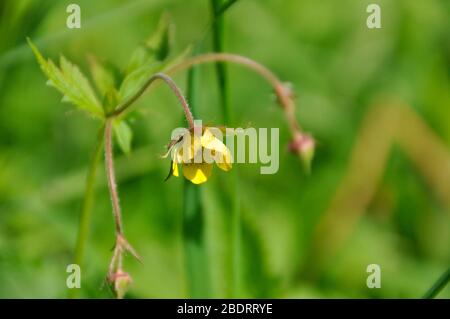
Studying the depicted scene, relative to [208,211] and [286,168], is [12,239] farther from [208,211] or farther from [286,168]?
[286,168]

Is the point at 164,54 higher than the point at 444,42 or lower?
lower

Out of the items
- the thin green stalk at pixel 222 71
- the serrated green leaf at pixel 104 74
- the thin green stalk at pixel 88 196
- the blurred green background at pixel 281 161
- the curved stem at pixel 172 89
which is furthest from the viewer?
the blurred green background at pixel 281 161

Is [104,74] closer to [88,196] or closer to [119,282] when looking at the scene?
[88,196]

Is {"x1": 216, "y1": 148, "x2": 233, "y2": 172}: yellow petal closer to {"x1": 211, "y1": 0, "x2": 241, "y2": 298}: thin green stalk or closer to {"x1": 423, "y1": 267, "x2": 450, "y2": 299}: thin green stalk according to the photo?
{"x1": 211, "y1": 0, "x2": 241, "y2": 298}: thin green stalk

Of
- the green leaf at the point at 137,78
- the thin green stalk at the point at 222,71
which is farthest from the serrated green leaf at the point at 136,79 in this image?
the thin green stalk at the point at 222,71

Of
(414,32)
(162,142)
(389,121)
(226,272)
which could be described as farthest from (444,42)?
(226,272)

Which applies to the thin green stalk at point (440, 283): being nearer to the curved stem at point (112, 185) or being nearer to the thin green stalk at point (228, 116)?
the thin green stalk at point (228, 116)
